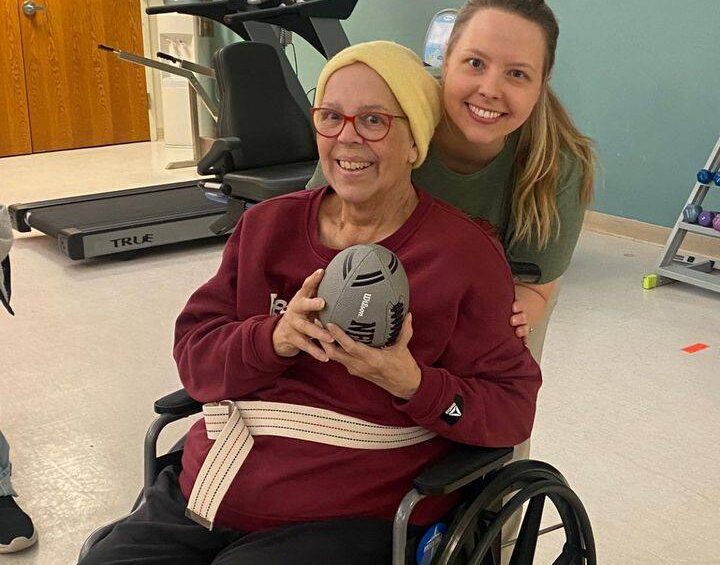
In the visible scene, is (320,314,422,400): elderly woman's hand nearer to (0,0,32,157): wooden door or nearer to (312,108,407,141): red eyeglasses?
(312,108,407,141): red eyeglasses

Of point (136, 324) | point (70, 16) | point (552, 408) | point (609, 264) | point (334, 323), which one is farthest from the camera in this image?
point (70, 16)

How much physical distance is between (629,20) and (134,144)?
506 centimetres

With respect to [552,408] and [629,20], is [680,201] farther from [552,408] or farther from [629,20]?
[552,408]

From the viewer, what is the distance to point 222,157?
423 cm

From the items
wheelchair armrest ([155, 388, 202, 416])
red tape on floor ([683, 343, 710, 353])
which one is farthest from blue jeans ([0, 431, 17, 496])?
red tape on floor ([683, 343, 710, 353])

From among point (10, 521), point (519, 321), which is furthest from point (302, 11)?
point (519, 321)

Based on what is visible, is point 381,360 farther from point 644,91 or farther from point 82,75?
point 82,75

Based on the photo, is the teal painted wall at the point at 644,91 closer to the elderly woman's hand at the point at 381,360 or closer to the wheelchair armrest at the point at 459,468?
the wheelchair armrest at the point at 459,468

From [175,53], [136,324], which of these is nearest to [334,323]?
[136,324]

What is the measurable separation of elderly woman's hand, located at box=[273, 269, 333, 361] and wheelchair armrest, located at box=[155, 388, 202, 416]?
0.29 metres

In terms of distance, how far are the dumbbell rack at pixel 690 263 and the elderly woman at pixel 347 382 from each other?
2.83 m

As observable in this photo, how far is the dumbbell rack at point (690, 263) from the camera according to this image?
3.91 m

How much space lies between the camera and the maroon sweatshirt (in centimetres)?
127

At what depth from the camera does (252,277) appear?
1370 millimetres
